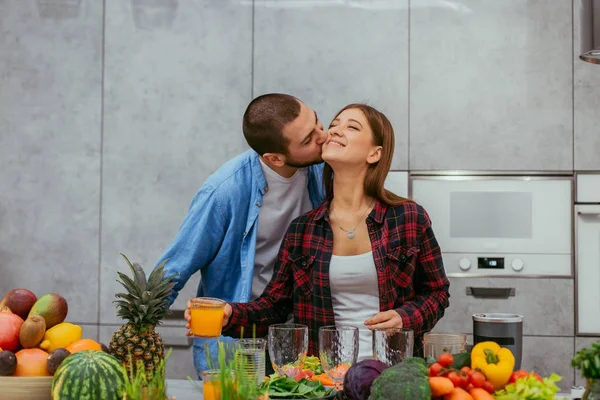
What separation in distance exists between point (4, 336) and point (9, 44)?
8.48ft

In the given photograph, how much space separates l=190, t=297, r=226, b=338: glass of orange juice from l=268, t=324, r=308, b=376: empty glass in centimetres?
27

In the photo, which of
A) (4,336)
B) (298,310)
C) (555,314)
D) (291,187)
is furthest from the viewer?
(555,314)

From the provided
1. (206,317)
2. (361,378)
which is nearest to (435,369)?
(361,378)

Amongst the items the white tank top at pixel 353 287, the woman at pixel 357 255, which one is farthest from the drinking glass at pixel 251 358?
the white tank top at pixel 353 287

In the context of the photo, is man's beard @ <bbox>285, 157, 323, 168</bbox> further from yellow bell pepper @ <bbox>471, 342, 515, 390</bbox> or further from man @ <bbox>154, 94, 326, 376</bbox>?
yellow bell pepper @ <bbox>471, 342, 515, 390</bbox>

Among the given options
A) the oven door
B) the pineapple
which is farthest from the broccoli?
the oven door

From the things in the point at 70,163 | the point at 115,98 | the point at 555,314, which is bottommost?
the point at 555,314

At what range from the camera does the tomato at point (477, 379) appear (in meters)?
1.40

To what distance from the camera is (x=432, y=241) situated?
2.61 metres

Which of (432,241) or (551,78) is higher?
(551,78)

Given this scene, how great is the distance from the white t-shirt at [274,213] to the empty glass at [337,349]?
1.15 metres

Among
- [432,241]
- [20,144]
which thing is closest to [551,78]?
[432,241]

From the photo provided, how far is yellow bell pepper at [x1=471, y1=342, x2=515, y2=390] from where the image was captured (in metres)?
1.42

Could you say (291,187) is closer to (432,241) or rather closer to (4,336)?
(432,241)
